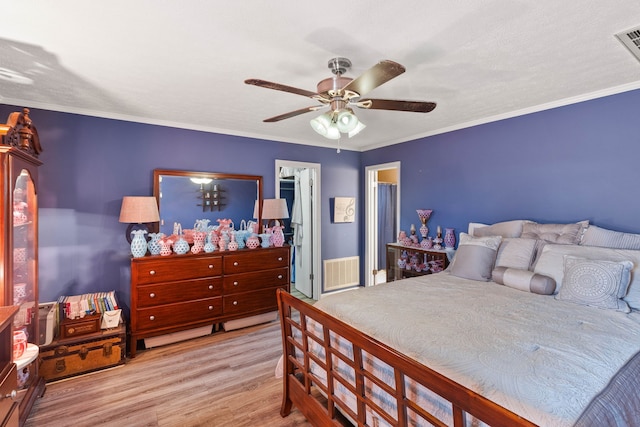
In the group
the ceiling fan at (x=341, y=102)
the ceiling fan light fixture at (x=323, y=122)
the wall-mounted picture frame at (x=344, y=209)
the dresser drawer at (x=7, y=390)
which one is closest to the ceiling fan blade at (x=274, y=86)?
the ceiling fan at (x=341, y=102)

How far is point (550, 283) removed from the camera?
2219 mm

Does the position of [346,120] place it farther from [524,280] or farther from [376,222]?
[376,222]

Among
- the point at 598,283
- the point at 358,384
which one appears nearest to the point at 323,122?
the point at 358,384

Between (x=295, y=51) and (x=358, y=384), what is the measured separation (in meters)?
1.92

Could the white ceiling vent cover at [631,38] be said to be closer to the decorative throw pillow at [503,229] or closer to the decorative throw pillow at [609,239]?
the decorative throw pillow at [609,239]

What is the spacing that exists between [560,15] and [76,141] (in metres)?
3.99

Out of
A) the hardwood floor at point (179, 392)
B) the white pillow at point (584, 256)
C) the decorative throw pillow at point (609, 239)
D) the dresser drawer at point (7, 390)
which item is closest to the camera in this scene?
the dresser drawer at point (7, 390)

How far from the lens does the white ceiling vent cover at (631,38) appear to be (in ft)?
5.46

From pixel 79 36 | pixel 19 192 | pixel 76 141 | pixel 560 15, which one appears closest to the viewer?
pixel 560 15

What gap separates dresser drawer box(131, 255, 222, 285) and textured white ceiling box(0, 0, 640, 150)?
1.54 m

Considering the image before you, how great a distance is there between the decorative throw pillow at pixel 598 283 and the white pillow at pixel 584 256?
4cm

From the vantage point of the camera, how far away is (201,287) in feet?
10.7

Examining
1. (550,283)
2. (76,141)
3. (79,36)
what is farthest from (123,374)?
(550,283)

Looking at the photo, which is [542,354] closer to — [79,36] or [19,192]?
[79,36]
